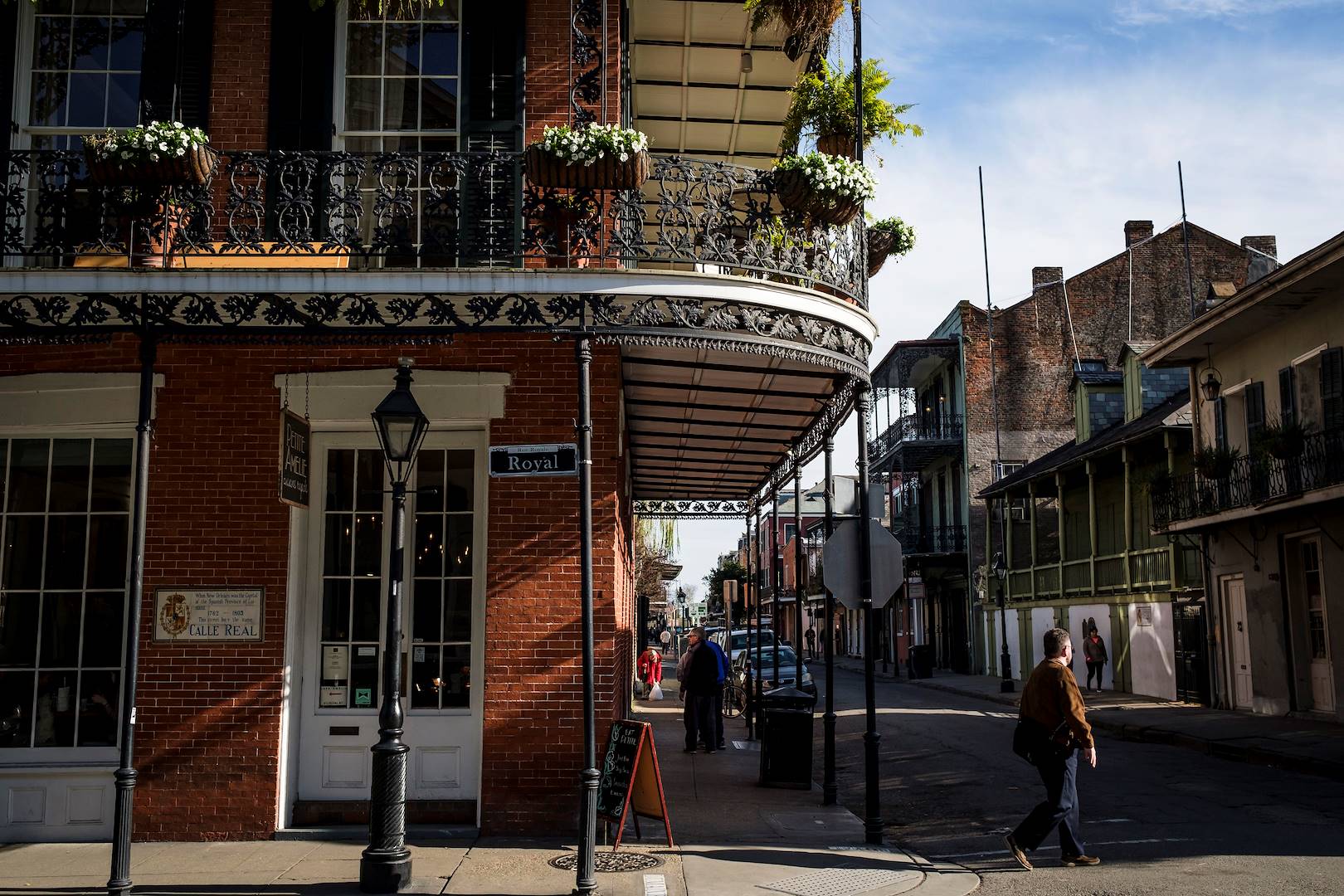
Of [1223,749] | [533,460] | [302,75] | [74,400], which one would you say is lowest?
[1223,749]

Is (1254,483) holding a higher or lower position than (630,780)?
higher

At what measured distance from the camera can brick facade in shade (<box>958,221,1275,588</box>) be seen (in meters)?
37.3

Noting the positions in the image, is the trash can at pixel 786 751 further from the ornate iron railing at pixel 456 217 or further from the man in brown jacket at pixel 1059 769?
the ornate iron railing at pixel 456 217

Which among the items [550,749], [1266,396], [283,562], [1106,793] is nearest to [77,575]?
[283,562]

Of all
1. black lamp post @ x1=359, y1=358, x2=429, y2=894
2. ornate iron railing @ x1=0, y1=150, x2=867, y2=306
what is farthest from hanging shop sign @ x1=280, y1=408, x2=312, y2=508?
ornate iron railing @ x1=0, y1=150, x2=867, y2=306

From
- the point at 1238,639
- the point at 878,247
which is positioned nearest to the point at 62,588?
the point at 878,247

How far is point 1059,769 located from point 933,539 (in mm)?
32540

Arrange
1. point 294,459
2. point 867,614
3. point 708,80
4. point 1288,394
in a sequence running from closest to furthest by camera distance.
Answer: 1. point 294,459
2. point 867,614
3. point 708,80
4. point 1288,394

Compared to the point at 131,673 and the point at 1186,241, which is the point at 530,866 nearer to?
the point at 131,673

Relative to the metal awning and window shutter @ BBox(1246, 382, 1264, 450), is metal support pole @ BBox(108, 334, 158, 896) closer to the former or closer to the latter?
the metal awning

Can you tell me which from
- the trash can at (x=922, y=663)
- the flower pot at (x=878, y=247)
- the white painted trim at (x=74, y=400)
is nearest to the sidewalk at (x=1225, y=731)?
the flower pot at (x=878, y=247)

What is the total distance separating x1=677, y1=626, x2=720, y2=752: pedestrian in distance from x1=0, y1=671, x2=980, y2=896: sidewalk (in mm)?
5292

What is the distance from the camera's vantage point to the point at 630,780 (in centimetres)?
841

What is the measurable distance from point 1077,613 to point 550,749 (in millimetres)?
23149
